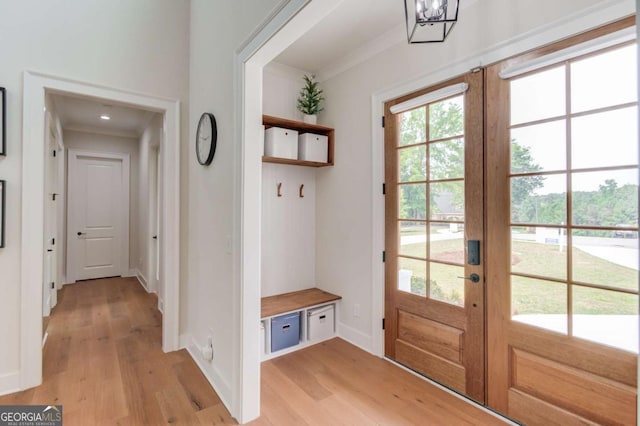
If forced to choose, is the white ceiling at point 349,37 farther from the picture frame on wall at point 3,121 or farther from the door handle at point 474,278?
the picture frame on wall at point 3,121

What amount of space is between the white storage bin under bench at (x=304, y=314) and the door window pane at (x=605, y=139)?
223 cm

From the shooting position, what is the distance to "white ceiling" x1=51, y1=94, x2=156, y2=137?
3.87 m

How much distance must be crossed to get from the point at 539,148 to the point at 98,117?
213 inches

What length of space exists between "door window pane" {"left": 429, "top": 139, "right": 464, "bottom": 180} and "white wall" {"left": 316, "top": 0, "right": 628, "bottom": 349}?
48 centimetres

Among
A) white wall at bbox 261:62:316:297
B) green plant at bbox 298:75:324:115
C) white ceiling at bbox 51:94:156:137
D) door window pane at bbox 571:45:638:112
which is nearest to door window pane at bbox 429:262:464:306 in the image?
door window pane at bbox 571:45:638:112

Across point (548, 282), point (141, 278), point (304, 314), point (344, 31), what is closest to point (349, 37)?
point (344, 31)

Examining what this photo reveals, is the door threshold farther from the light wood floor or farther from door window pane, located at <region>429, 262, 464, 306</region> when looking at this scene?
door window pane, located at <region>429, 262, 464, 306</region>

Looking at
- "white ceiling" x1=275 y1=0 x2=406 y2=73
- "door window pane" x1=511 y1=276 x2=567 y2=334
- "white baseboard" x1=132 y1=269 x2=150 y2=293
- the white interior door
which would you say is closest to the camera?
"door window pane" x1=511 y1=276 x2=567 y2=334

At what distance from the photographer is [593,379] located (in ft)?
5.12

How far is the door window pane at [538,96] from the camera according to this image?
5.58 feet

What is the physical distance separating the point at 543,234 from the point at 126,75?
329 centimetres

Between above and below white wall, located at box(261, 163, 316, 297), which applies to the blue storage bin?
below

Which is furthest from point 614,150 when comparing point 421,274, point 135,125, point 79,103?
point 135,125

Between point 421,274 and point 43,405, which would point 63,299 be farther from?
point 421,274
